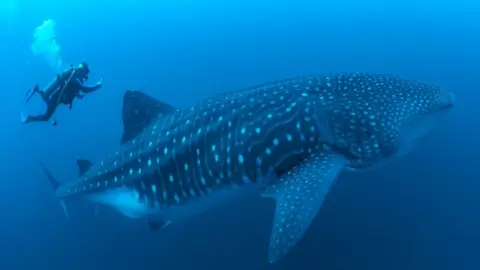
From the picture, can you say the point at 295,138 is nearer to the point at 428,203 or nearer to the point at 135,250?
the point at 428,203

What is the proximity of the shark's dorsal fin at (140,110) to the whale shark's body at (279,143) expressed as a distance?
0.47ft

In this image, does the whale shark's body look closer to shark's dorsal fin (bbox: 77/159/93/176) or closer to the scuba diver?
shark's dorsal fin (bbox: 77/159/93/176)

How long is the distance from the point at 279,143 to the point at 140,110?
217cm

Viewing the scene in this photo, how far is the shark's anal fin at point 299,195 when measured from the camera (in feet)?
12.2

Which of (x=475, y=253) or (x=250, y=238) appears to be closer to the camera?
(x=475, y=253)

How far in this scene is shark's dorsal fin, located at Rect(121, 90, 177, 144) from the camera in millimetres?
5703

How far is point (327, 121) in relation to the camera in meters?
4.47

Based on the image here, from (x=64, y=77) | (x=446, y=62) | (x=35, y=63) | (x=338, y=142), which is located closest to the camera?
(x=338, y=142)

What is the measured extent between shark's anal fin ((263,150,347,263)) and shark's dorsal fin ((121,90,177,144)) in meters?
2.07

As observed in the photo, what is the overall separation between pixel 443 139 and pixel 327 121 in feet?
14.0

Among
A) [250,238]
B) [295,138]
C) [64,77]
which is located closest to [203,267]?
[250,238]

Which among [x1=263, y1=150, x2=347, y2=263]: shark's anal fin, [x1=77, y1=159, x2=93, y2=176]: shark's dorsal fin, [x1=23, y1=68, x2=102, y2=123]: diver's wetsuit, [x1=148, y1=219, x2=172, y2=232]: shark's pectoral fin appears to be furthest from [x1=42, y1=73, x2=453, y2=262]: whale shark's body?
[x1=23, y1=68, x2=102, y2=123]: diver's wetsuit

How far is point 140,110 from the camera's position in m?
5.74

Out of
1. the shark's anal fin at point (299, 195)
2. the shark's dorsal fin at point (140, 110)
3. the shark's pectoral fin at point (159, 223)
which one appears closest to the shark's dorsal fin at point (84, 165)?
the shark's dorsal fin at point (140, 110)
